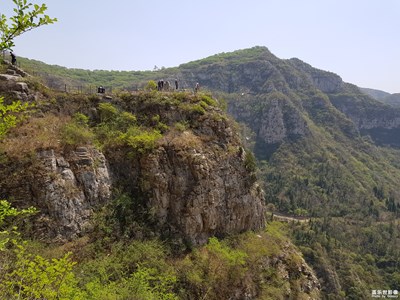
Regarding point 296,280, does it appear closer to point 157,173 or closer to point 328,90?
point 157,173

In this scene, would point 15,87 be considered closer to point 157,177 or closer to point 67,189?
point 67,189

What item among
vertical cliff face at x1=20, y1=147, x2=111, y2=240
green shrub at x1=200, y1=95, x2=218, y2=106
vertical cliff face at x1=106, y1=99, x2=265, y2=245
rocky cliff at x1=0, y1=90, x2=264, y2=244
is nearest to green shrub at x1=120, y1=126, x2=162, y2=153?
rocky cliff at x1=0, y1=90, x2=264, y2=244

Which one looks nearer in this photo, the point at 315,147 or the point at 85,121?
the point at 85,121

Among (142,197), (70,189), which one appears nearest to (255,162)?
(142,197)

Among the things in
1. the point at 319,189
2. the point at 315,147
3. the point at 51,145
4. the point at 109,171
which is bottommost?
the point at 319,189

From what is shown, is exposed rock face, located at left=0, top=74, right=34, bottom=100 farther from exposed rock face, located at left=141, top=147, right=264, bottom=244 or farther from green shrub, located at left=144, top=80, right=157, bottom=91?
green shrub, located at left=144, top=80, right=157, bottom=91

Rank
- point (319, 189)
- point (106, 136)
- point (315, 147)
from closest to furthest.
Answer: point (106, 136) < point (319, 189) < point (315, 147)

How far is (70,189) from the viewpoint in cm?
1480

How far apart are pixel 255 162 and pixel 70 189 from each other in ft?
41.4

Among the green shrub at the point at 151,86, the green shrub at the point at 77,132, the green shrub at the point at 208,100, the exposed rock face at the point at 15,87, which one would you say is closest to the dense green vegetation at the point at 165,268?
the green shrub at the point at 77,132

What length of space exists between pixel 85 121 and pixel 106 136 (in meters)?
1.43

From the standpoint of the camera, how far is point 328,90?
195 m

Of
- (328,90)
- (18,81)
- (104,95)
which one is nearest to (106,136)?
(104,95)

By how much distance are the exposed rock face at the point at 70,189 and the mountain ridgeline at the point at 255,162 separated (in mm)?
90
